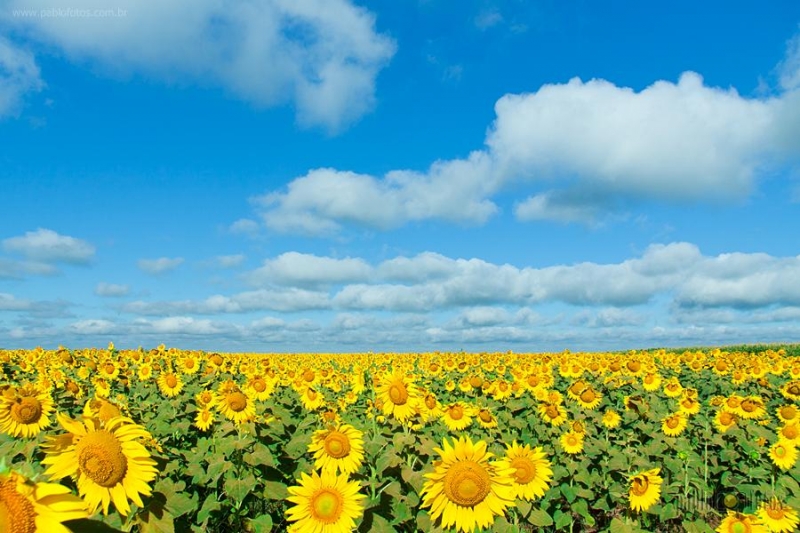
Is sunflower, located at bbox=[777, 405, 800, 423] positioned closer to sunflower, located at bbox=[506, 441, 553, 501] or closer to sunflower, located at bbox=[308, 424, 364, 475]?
sunflower, located at bbox=[506, 441, 553, 501]

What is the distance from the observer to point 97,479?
3.35 meters

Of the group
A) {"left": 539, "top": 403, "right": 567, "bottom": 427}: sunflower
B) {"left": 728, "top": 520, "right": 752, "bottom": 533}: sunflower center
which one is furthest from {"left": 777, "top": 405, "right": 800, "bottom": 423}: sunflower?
{"left": 728, "top": 520, "right": 752, "bottom": 533}: sunflower center

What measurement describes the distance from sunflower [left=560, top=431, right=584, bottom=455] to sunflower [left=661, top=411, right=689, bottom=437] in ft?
9.04

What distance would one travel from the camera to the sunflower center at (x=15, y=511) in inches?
65.8

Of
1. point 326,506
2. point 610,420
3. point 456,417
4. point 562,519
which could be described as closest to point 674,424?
point 610,420

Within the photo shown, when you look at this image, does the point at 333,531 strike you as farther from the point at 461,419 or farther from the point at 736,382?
the point at 736,382

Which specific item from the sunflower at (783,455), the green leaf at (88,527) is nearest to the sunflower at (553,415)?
the sunflower at (783,455)

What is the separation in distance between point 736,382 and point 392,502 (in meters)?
14.7

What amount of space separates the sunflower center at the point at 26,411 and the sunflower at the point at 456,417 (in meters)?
5.34

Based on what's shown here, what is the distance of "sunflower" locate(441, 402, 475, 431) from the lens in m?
8.84

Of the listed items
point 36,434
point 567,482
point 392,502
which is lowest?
point 567,482

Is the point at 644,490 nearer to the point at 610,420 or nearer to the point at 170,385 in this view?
the point at 610,420

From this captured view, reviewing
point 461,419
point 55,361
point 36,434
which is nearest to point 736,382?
point 461,419

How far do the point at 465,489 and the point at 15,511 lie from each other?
10.6 feet
